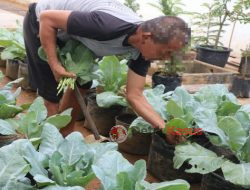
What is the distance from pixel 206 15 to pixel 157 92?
305 cm

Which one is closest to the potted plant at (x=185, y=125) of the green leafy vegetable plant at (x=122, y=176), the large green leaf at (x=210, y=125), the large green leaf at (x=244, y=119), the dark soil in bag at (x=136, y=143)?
the large green leaf at (x=210, y=125)

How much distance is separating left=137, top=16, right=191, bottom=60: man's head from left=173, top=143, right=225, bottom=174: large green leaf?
21.5 inches

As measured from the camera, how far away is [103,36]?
218cm

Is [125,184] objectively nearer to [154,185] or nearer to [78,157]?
[154,185]

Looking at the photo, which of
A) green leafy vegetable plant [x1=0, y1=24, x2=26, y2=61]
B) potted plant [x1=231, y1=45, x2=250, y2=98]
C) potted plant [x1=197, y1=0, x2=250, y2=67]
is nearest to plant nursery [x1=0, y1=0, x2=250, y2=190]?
green leafy vegetable plant [x1=0, y1=24, x2=26, y2=61]

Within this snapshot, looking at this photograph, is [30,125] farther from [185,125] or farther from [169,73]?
[169,73]

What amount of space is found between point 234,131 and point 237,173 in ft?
0.86

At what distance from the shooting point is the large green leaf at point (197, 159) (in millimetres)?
2111

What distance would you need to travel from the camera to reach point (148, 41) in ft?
6.86

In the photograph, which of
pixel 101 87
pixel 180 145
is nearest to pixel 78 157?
pixel 180 145

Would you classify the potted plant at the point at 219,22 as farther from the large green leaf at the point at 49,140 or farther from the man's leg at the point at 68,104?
the large green leaf at the point at 49,140

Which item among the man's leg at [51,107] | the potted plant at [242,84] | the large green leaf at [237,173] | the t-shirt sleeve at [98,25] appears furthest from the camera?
the potted plant at [242,84]

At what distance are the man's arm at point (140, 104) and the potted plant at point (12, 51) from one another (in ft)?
6.32

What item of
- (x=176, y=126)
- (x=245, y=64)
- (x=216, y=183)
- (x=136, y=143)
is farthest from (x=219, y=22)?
(x=216, y=183)
